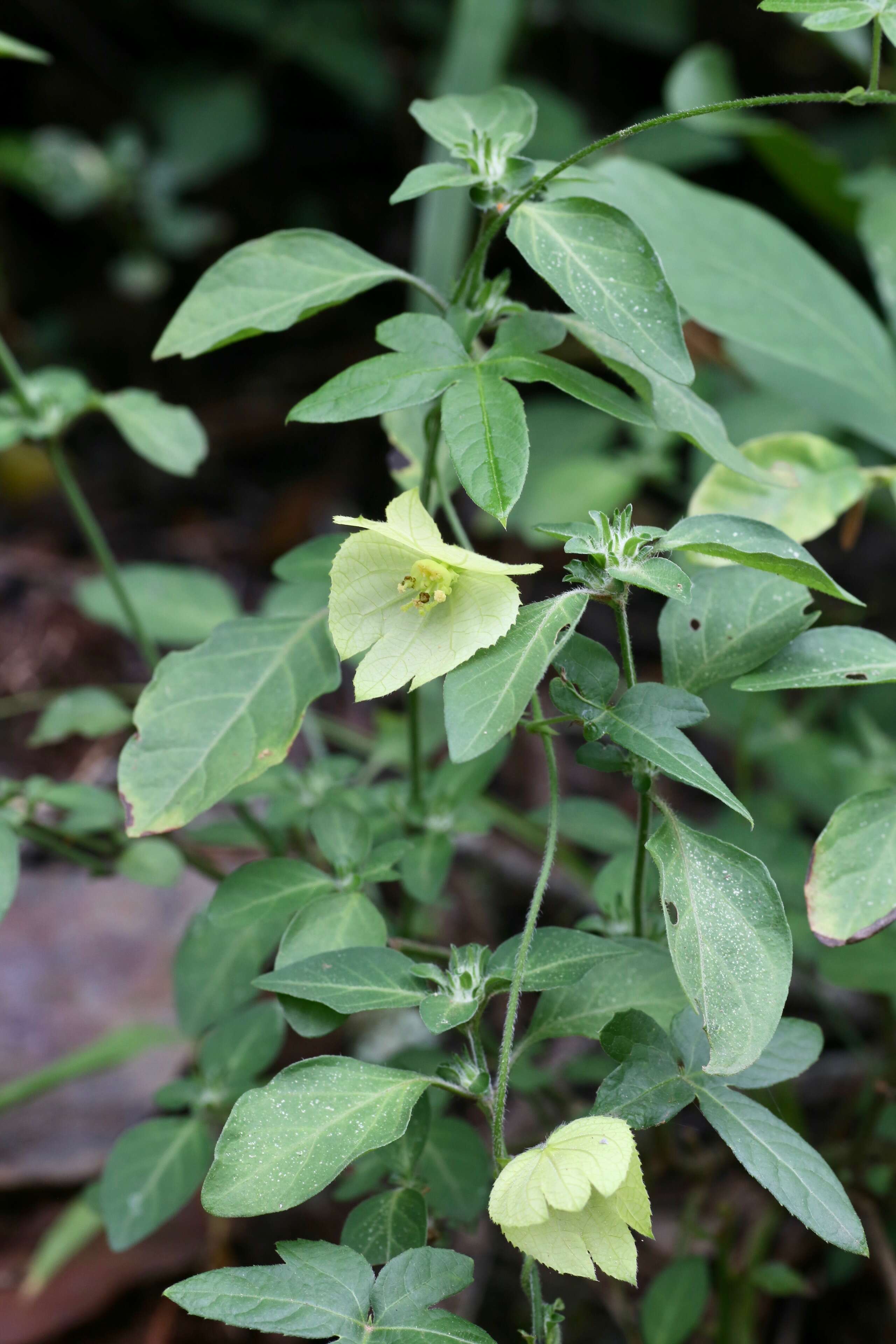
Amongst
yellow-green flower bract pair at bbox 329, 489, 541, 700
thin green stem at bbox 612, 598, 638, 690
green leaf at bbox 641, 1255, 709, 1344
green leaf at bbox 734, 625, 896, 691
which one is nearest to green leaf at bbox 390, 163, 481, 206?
yellow-green flower bract pair at bbox 329, 489, 541, 700

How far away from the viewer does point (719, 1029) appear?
2.64 feet

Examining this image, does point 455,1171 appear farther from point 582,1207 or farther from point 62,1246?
point 62,1246

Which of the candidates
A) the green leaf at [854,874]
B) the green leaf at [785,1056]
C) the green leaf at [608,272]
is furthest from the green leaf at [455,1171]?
the green leaf at [608,272]

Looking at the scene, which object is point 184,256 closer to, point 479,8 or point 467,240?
point 467,240

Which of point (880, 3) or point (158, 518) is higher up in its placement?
point (880, 3)

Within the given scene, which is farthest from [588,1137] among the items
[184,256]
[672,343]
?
[184,256]

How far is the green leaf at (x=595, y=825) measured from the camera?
4.42 feet

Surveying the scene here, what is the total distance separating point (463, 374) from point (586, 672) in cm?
28

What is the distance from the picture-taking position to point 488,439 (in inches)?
33.8

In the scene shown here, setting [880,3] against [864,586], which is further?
[864,586]

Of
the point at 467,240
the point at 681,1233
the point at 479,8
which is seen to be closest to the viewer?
the point at 681,1233

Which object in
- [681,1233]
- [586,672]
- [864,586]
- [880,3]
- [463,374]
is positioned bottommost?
[681,1233]

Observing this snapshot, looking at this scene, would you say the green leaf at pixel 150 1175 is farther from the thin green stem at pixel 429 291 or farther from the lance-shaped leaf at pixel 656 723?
the thin green stem at pixel 429 291

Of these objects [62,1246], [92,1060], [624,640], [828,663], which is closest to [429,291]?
[624,640]
